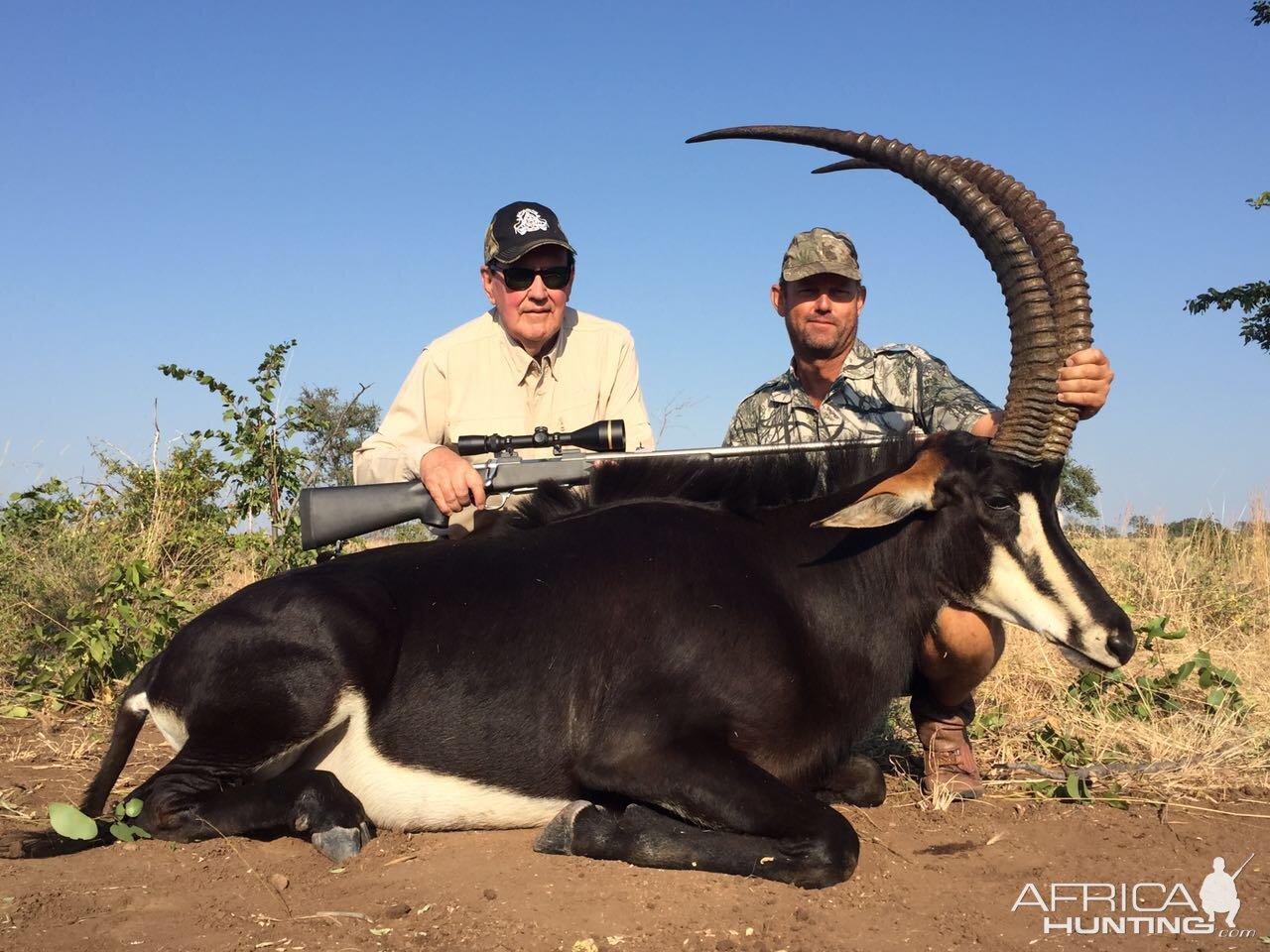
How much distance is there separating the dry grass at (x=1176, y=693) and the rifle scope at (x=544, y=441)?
240cm

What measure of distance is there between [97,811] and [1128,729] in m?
4.72

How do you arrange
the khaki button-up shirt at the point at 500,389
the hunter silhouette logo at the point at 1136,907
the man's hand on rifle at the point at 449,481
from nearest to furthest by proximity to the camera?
1. the hunter silhouette logo at the point at 1136,907
2. the man's hand on rifle at the point at 449,481
3. the khaki button-up shirt at the point at 500,389

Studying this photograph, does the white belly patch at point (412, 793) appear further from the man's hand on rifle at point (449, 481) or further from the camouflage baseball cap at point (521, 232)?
the camouflage baseball cap at point (521, 232)

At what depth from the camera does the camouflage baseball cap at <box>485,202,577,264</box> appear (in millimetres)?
6387

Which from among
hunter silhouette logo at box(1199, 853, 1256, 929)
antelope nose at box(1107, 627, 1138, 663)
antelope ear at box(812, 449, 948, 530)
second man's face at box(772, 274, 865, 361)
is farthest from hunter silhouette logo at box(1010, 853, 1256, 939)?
second man's face at box(772, 274, 865, 361)

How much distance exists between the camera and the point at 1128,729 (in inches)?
Answer: 222

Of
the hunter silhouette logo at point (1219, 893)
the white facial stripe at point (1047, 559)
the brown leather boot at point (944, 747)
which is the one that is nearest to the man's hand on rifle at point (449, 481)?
the brown leather boot at point (944, 747)

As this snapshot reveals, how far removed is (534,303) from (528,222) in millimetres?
463

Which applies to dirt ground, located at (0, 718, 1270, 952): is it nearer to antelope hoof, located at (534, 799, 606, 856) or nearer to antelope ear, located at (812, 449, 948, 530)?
antelope hoof, located at (534, 799, 606, 856)

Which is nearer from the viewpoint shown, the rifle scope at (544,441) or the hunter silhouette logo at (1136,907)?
the hunter silhouette logo at (1136,907)

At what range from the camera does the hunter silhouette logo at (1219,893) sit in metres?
3.66

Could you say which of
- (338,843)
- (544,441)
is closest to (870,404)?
(544,441)

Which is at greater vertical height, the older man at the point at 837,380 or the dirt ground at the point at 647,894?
the older man at the point at 837,380

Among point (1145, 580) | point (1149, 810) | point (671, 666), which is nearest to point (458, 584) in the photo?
point (671, 666)
